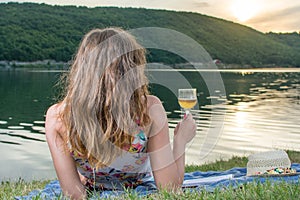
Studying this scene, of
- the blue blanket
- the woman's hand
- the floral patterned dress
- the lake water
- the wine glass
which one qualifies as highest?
the wine glass

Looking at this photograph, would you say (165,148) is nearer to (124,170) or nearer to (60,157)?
(124,170)

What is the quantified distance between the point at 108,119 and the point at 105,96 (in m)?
0.14

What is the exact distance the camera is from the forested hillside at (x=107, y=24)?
73.4m

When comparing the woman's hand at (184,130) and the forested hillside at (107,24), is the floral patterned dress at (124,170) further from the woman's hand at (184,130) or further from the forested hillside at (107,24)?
the forested hillside at (107,24)

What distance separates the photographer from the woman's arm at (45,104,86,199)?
3.04 metres

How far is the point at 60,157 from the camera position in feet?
10.1

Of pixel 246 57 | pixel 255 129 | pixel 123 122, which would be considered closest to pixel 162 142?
pixel 123 122

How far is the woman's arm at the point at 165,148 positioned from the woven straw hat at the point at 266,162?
1.19 meters

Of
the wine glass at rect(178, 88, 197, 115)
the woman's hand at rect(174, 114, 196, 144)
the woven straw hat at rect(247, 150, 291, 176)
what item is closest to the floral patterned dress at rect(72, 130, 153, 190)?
the woman's hand at rect(174, 114, 196, 144)

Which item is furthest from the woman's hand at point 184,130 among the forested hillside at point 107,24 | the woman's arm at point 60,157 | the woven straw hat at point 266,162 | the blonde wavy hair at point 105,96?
the forested hillside at point 107,24

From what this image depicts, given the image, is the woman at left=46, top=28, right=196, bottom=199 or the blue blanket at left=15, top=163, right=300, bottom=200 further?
the blue blanket at left=15, top=163, right=300, bottom=200

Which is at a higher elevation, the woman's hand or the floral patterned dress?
the woman's hand

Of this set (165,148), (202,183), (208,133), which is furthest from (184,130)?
(208,133)

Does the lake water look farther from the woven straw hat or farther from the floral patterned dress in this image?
the floral patterned dress
